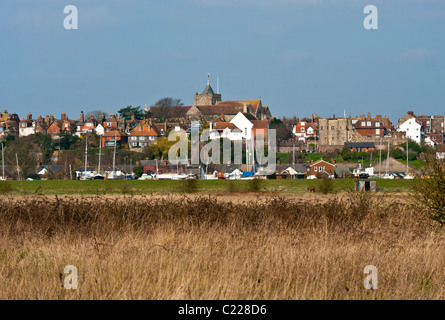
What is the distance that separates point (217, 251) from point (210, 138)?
114 m

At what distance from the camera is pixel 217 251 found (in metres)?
11.4

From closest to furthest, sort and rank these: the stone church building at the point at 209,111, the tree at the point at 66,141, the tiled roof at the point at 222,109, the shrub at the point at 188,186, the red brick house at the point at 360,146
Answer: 1. the shrub at the point at 188,186
2. the red brick house at the point at 360,146
3. the tree at the point at 66,141
4. the stone church building at the point at 209,111
5. the tiled roof at the point at 222,109

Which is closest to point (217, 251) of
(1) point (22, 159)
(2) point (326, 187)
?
(2) point (326, 187)

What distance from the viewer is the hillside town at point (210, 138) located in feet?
334

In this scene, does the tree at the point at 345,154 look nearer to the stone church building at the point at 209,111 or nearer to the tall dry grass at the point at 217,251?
the stone church building at the point at 209,111

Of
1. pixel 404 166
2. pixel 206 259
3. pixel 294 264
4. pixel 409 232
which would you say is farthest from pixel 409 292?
pixel 404 166

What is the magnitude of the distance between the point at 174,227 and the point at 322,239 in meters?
3.47

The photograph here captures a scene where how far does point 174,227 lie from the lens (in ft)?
47.6

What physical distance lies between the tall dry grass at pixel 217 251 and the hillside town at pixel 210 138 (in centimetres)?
6850

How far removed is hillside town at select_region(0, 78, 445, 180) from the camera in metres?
102

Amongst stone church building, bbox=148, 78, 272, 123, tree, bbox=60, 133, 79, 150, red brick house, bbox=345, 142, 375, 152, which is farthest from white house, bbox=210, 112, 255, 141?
tree, bbox=60, 133, 79, 150

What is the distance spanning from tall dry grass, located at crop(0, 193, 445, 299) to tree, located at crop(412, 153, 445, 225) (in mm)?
307

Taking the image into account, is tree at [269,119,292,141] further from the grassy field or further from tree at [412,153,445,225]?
tree at [412,153,445,225]

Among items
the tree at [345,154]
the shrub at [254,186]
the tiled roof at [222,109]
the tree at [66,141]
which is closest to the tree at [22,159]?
the tree at [66,141]
